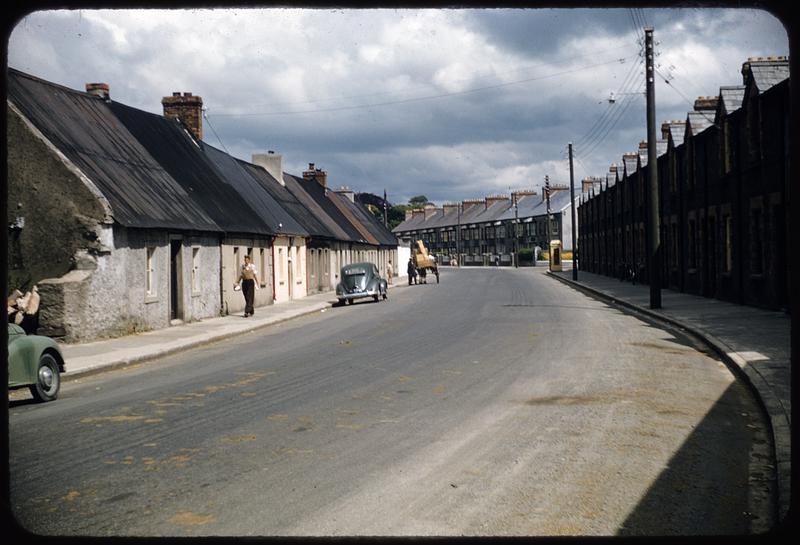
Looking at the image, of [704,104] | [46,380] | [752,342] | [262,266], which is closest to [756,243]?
[752,342]

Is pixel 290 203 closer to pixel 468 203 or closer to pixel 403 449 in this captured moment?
pixel 403 449

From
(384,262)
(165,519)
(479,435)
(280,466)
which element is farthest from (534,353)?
(384,262)

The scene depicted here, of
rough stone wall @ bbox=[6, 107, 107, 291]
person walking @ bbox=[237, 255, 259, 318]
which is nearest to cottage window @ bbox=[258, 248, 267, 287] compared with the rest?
person walking @ bbox=[237, 255, 259, 318]

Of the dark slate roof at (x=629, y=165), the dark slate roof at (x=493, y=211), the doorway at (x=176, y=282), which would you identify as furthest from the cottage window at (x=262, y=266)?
the dark slate roof at (x=493, y=211)

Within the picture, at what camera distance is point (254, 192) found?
129ft

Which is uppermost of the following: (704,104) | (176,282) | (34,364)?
(704,104)

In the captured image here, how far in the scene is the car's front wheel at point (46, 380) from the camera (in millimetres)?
10984

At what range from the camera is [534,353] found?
1492 cm

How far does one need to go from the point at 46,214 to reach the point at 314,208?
109ft

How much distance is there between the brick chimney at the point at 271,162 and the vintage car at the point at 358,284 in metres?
14.3

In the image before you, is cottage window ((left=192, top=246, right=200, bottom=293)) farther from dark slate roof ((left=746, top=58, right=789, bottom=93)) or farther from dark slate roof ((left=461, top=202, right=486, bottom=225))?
dark slate roof ((left=461, top=202, right=486, bottom=225))

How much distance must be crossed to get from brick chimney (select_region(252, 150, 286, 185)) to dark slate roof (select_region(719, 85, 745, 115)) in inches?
1139

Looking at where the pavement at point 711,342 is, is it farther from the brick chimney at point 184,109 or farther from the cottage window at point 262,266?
the brick chimney at point 184,109

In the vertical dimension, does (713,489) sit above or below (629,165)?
below
